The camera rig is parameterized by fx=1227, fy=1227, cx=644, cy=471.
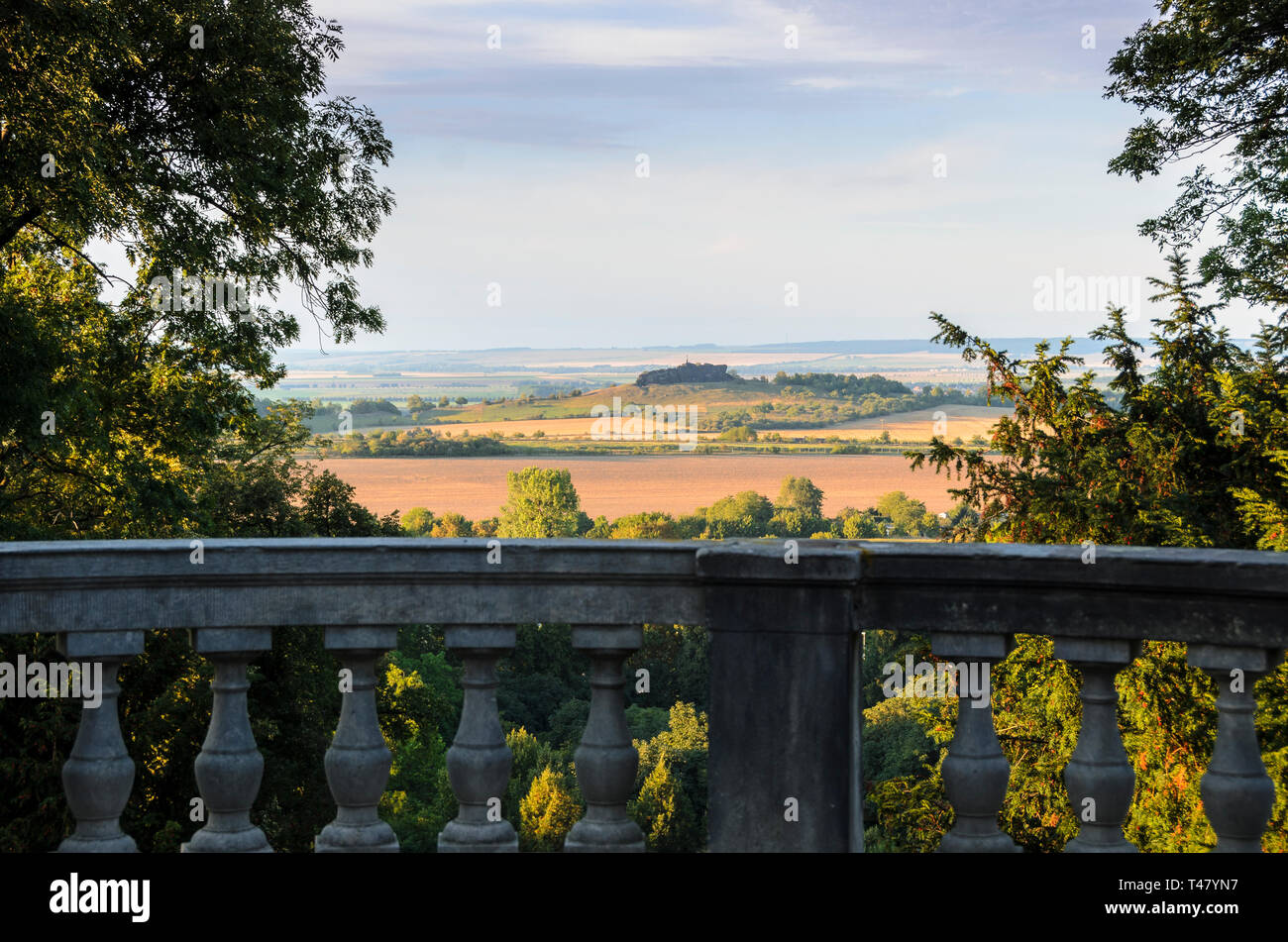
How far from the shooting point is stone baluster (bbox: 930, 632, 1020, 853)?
305cm

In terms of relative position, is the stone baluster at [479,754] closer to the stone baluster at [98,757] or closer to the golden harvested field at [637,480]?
the stone baluster at [98,757]

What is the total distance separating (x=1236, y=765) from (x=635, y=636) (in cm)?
148

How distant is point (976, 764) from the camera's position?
3.06 meters

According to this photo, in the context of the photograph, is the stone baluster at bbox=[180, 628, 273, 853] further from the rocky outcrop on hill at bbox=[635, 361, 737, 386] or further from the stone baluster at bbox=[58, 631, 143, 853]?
the rocky outcrop on hill at bbox=[635, 361, 737, 386]

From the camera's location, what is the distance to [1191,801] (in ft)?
33.6

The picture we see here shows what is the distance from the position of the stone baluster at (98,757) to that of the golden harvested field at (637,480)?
12538 cm

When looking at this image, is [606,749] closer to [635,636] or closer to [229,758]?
[635,636]

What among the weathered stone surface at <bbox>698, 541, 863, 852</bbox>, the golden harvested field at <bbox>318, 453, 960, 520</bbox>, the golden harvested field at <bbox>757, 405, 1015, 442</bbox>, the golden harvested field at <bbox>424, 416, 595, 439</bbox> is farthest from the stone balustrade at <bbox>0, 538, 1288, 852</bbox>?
the golden harvested field at <bbox>424, 416, 595, 439</bbox>

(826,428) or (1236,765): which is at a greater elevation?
(826,428)

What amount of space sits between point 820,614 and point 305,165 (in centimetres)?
2013

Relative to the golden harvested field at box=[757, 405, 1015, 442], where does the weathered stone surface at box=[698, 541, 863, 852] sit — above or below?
below

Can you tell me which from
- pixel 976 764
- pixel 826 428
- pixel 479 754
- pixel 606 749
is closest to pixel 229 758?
pixel 479 754

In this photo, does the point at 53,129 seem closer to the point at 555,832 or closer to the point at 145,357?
the point at 145,357
